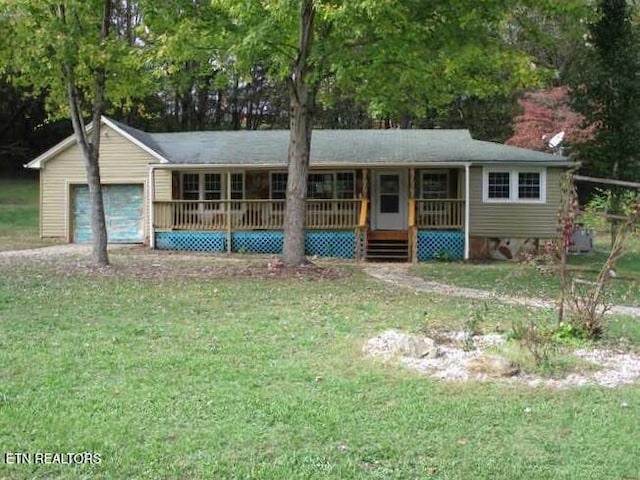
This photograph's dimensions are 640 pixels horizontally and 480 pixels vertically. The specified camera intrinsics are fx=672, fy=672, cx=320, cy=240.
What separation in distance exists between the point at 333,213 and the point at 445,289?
287 inches

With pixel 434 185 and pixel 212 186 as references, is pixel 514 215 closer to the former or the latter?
pixel 434 185

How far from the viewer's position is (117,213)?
70.2 ft

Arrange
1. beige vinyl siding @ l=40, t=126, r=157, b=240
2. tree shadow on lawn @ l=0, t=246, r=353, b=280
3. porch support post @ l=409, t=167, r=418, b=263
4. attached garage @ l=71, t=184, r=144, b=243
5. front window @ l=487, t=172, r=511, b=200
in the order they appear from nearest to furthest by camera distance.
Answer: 1. tree shadow on lawn @ l=0, t=246, r=353, b=280
2. porch support post @ l=409, t=167, r=418, b=263
3. front window @ l=487, t=172, r=511, b=200
4. beige vinyl siding @ l=40, t=126, r=157, b=240
5. attached garage @ l=71, t=184, r=144, b=243

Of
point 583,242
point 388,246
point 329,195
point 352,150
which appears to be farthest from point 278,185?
point 583,242

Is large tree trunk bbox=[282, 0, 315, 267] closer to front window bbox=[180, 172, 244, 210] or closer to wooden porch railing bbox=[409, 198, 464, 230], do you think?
wooden porch railing bbox=[409, 198, 464, 230]

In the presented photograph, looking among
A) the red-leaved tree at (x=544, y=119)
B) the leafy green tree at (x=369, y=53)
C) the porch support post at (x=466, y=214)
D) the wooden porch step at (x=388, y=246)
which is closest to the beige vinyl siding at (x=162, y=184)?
the wooden porch step at (x=388, y=246)

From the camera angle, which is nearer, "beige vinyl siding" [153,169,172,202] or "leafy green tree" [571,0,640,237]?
"leafy green tree" [571,0,640,237]

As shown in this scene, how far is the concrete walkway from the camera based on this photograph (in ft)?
33.1

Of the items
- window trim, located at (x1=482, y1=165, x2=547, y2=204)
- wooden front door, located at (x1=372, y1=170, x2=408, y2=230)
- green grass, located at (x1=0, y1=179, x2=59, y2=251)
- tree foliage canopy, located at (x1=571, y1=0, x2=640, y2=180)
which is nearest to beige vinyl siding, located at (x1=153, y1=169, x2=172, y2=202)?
green grass, located at (x1=0, y1=179, x2=59, y2=251)

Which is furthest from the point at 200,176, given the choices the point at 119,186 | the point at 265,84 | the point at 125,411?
the point at 265,84

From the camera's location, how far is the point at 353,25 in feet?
38.8

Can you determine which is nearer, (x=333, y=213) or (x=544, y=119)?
(x=333, y=213)

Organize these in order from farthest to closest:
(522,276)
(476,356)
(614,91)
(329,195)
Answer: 1. (614,91)
2. (329,195)
3. (522,276)
4. (476,356)

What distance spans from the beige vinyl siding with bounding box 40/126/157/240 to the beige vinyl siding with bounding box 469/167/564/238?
9734mm
